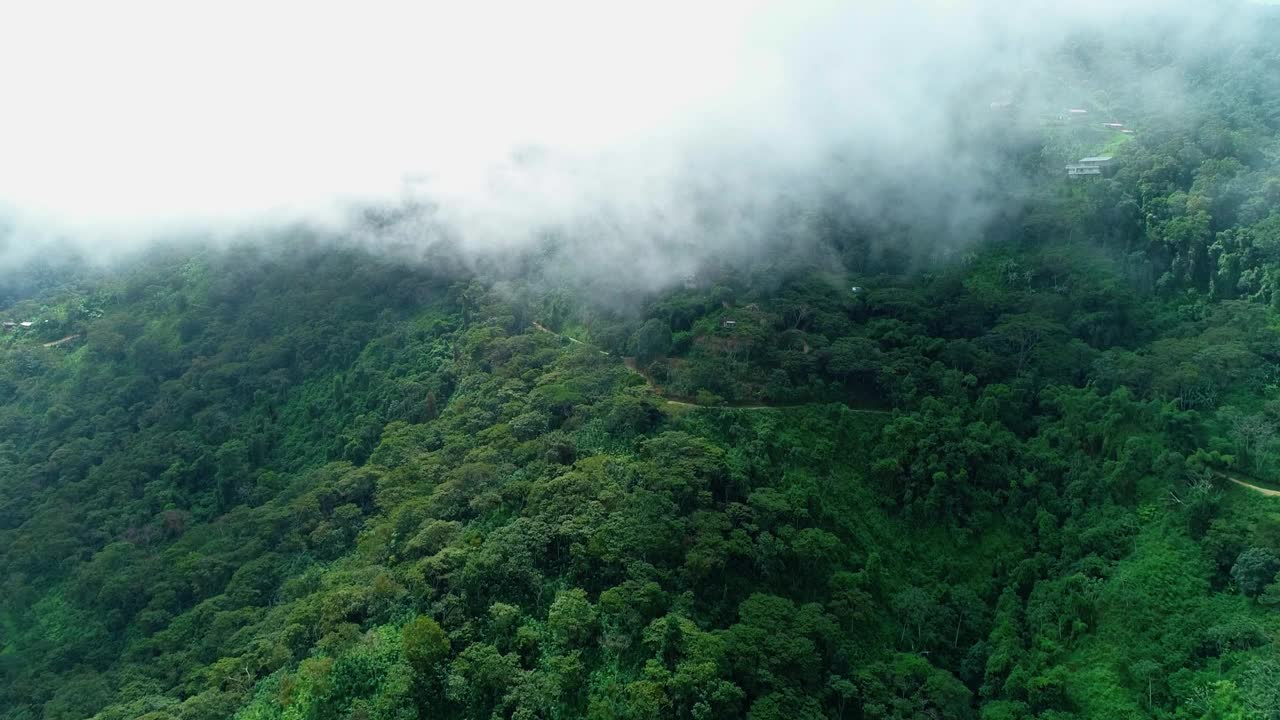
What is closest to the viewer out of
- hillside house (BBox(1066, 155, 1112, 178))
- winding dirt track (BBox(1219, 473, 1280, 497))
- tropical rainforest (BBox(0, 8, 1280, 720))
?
tropical rainforest (BBox(0, 8, 1280, 720))

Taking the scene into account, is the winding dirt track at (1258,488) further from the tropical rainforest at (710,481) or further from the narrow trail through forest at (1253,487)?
the tropical rainforest at (710,481)

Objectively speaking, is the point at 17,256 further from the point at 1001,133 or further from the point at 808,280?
the point at 1001,133

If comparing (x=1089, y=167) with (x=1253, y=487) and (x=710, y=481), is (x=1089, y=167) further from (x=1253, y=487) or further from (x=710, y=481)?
(x=710, y=481)

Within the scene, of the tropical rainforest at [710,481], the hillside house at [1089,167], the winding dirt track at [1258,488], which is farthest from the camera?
the hillside house at [1089,167]

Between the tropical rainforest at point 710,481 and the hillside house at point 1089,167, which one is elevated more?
the hillside house at point 1089,167

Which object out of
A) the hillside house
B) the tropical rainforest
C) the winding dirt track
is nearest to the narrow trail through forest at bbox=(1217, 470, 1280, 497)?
the winding dirt track

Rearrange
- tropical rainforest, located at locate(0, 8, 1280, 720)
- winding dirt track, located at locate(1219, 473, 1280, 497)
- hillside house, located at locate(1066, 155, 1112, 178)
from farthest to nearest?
hillside house, located at locate(1066, 155, 1112, 178), winding dirt track, located at locate(1219, 473, 1280, 497), tropical rainforest, located at locate(0, 8, 1280, 720)

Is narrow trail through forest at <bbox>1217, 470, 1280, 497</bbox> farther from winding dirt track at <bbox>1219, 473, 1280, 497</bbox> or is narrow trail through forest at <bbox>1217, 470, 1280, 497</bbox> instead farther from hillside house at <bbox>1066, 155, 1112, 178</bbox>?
hillside house at <bbox>1066, 155, 1112, 178</bbox>

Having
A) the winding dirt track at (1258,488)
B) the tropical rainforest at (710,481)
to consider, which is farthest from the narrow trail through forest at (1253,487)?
the tropical rainforest at (710,481)

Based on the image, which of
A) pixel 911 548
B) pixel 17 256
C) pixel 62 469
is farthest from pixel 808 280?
pixel 17 256

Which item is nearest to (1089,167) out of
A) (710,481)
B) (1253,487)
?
(1253,487)
